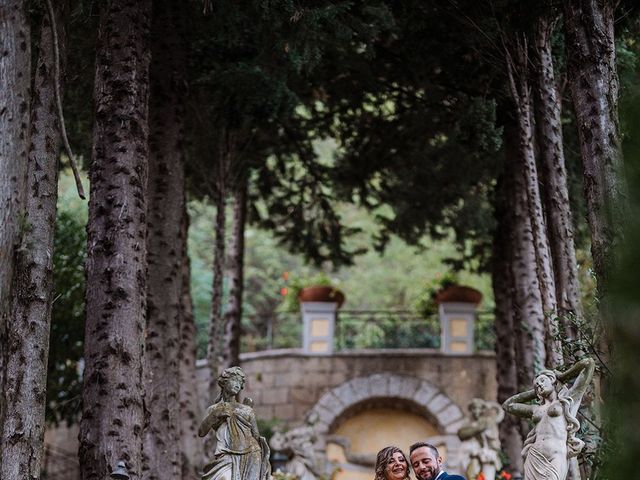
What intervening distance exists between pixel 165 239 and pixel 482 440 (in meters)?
5.58

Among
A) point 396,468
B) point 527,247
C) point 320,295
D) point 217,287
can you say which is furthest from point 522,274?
point 320,295

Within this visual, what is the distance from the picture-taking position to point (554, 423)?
724 centimetres

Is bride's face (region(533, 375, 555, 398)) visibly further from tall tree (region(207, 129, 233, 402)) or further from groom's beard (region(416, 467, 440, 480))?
tall tree (region(207, 129, 233, 402))

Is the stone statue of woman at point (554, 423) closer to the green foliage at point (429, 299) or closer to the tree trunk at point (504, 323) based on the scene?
the tree trunk at point (504, 323)

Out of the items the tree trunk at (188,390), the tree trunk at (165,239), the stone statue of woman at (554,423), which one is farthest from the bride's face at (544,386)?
the tree trunk at (188,390)

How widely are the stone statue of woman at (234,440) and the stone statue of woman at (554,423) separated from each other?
2.36 m

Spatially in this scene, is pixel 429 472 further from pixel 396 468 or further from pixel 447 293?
pixel 447 293

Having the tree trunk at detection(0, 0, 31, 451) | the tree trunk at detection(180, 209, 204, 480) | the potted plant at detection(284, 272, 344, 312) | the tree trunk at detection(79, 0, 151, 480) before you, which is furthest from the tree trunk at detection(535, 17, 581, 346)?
the potted plant at detection(284, 272, 344, 312)

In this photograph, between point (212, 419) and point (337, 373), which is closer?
Answer: point (212, 419)

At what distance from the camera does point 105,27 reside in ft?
30.8

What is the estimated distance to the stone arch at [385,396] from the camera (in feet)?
61.2

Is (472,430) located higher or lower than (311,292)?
lower

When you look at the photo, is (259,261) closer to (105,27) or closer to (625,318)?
(105,27)

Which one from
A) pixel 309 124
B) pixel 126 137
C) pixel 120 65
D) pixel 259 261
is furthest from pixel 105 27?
pixel 259 261
